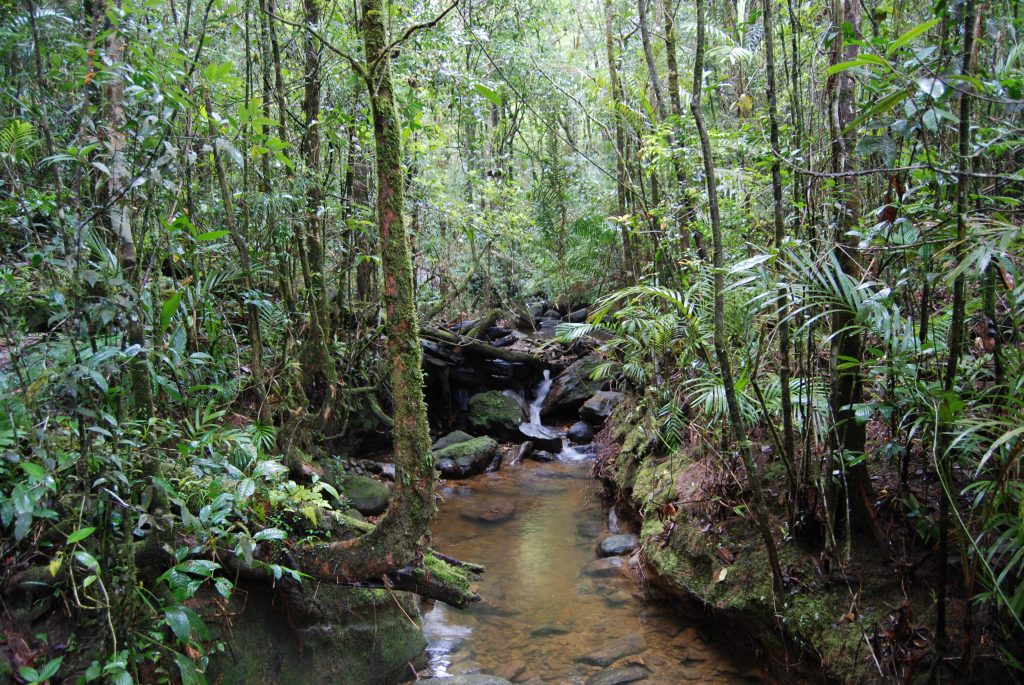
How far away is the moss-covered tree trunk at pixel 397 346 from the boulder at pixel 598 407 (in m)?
6.62

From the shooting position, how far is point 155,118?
9.19ft

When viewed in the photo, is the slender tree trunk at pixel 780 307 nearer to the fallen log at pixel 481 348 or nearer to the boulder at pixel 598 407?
the boulder at pixel 598 407

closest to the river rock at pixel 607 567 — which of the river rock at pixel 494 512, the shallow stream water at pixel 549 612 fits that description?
the shallow stream water at pixel 549 612

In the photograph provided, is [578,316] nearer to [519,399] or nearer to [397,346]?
[519,399]

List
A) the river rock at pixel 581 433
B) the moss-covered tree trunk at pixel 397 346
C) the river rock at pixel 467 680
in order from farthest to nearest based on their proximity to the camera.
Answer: the river rock at pixel 581 433
the river rock at pixel 467 680
the moss-covered tree trunk at pixel 397 346

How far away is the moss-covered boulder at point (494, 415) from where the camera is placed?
9.70 m

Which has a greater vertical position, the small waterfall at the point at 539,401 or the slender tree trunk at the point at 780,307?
the slender tree trunk at the point at 780,307

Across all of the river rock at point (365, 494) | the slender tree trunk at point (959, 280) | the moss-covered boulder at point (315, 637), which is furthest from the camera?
the river rock at point (365, 494)

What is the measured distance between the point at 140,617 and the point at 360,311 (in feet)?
16.9

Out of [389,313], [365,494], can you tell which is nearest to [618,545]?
[365,494]

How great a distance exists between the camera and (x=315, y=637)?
12.1 ft

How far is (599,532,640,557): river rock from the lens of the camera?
570 cm

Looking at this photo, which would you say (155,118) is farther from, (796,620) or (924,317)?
(796,620)

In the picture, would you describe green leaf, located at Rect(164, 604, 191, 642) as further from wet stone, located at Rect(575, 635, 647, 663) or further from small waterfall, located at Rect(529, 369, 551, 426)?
small waterfall, located at Rect(529, 369, 551, 426)
